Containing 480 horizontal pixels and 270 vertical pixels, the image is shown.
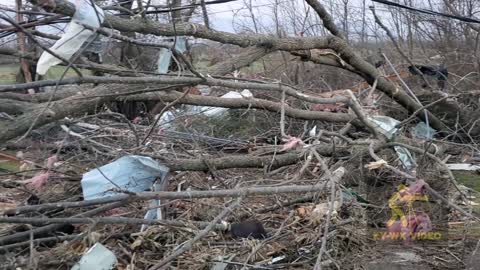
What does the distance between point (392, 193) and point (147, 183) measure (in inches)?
72.5

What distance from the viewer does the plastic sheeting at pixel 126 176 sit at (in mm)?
4055

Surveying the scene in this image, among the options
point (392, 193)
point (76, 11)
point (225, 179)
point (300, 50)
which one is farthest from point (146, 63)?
point (76, 11)

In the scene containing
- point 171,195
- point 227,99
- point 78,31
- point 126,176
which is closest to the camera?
point 78,31

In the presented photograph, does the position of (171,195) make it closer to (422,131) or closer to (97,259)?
(97,259)

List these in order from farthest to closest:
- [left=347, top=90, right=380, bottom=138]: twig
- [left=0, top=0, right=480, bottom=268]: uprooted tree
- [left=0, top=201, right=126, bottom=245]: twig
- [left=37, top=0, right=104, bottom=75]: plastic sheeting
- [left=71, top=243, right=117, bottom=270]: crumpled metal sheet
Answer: [left=347, top=90, right=380, bottom=138]: twig → [left=0, top=0, right=480, bottom=268]: uprooted tree → [left=0, top=201, right=126, bottom=245]: twig → [left=71, top=243, right=117, bottom=270]: crumpled metal sheet → [left=37, top=0, right=104, bottom=75]: plastic sheeting

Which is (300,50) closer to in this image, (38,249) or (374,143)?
(374,143)

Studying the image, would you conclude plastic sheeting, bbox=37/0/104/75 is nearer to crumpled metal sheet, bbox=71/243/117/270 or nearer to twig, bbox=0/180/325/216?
twig, bbox=0/180/325/216

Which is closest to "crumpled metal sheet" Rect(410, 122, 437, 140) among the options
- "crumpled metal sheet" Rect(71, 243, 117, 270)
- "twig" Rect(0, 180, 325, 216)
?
"twig" Rect(0, 180, 325, 216)

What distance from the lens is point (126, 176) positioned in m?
4.09

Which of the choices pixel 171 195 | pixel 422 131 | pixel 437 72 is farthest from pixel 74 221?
pixel 437 72

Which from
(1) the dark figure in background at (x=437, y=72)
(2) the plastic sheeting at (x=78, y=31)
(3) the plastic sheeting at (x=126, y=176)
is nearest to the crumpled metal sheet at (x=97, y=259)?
(3) the plastic sheeting at (x=126, y=176)

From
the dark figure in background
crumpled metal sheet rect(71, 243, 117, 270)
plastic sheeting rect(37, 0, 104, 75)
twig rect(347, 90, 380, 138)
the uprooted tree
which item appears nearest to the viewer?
plastic sheeting rect(37, 0, 104, 75)

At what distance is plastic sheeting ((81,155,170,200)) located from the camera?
160 inches

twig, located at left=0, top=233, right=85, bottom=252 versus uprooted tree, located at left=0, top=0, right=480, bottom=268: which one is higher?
uprooted tree, located at left=0, top=0, right=480, bottom=268
